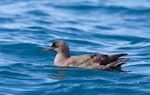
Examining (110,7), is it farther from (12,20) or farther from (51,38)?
(51,38)

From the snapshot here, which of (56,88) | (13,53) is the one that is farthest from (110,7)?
(56,88)

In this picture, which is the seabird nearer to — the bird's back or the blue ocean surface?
the bird's back

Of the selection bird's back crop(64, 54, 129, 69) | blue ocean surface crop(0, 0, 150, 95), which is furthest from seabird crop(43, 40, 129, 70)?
blue ocean surface crop(0, 0, 150, 95)

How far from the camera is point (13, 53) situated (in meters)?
19.6

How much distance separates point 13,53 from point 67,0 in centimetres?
1324

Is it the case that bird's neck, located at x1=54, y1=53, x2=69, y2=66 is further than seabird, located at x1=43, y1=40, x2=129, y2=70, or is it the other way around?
bird's neck, located at x1=54, y1=53, x2=69, y2=66

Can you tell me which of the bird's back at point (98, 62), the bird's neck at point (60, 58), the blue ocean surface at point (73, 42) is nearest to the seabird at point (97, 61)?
the bird's back at point (98, 62)

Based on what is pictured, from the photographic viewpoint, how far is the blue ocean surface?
15.4 metres

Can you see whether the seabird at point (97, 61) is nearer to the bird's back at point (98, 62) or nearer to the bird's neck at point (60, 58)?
the bird's back at point (98, 62)

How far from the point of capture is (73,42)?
72.6ft

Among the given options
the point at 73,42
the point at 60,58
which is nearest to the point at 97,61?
the point at 60,58

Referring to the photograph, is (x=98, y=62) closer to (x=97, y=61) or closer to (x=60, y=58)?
(x=97, y=61)

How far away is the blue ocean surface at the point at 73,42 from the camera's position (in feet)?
50.5

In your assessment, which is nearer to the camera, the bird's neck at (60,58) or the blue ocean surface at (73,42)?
the blue ocean surface at (73,42)
